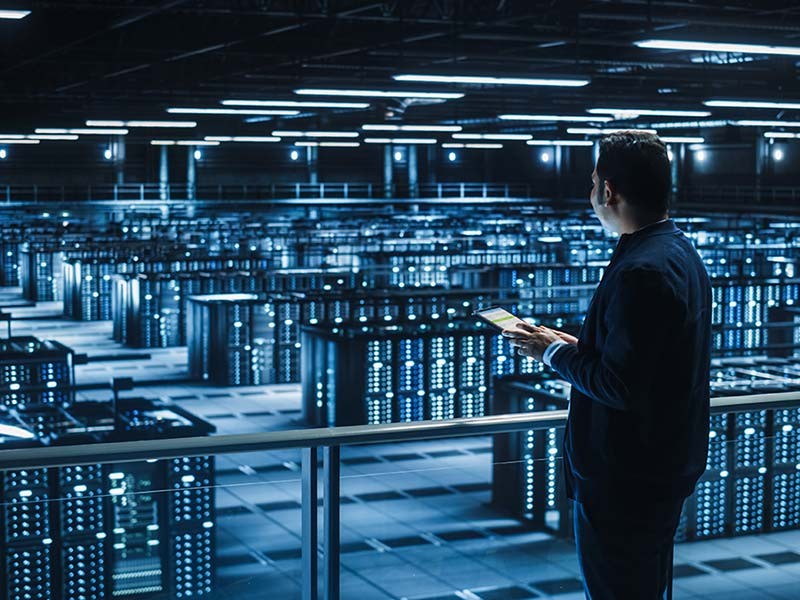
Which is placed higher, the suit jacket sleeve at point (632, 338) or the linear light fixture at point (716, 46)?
the linear light fixture at point (716, 46)

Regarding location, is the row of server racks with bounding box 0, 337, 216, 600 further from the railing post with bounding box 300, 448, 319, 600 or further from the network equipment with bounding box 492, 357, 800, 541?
the network equipment with bounding box 492, 357, 800, 541

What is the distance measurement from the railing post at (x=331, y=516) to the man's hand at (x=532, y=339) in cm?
84

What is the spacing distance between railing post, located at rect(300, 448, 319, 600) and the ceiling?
25.3 ft

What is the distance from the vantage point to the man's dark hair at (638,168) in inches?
108

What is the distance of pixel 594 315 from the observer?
2797mm

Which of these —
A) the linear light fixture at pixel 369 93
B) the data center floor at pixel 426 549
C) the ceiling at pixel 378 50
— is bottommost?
the data center floor at pixel 426 549

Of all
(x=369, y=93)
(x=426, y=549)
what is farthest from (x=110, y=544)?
(x=369, y=93)

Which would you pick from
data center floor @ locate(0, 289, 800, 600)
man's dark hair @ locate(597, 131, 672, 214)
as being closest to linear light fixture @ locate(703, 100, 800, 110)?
data center floor @ locate(0, 289, 800, 600)

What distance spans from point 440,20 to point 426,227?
1630 centimetres

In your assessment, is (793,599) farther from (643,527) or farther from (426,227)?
(426,227)

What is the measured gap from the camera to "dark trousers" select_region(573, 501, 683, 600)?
2.83 meters

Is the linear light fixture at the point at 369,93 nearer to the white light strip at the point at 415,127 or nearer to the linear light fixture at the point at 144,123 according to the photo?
the linear light fixture at the point at 144,123

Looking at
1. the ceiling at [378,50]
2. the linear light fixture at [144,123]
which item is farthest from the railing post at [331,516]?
the linear light fixture at [144,123]

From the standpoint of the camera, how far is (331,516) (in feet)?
11.6
